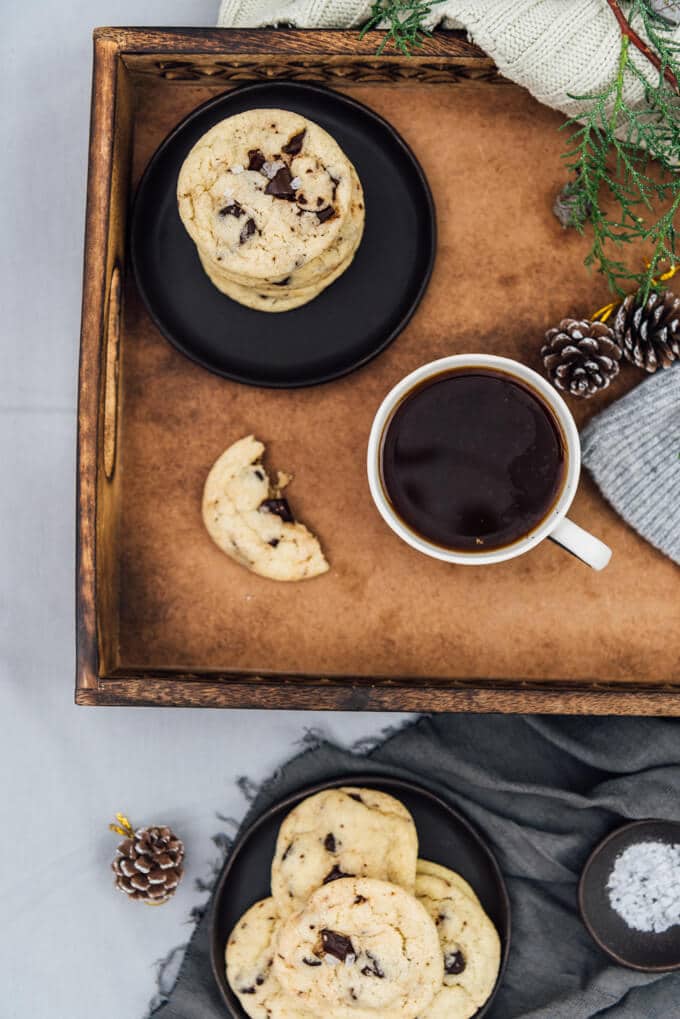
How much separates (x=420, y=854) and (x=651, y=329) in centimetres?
61

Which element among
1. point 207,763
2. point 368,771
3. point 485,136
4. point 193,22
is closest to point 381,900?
point 368,771

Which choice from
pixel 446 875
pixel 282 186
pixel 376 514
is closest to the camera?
pixel 282 186

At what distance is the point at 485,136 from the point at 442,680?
53cm

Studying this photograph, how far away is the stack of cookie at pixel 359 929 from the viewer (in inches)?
36.1

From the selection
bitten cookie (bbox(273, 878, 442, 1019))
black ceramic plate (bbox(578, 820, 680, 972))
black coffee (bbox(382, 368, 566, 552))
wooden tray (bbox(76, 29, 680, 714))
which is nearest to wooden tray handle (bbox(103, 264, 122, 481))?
wooden tray (bbox(76, 29, 680, 714))

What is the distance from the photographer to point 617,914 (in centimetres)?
102

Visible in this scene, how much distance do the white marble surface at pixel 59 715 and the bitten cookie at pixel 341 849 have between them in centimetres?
11

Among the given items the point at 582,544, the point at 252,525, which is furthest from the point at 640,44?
the point at 252,525

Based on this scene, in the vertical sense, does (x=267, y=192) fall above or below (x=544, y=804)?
above

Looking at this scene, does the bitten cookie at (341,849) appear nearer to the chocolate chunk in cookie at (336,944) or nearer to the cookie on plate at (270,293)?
the chocolate chunk in cookie at (336,944)


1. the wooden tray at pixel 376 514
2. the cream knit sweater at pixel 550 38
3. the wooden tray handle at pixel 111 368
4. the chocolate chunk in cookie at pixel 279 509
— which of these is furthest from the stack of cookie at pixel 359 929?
the cream knit sweater at pixel 550 38

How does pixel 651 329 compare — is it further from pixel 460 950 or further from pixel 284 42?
pixel 460 950

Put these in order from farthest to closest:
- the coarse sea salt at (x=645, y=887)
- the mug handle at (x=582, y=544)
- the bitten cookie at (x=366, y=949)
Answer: the coarse sea salt at (x=645, y=887) < the bitten cookie at (x=366, y=949) < the mug handle at (x=582, y=544)

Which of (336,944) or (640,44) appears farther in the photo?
(336,944)
